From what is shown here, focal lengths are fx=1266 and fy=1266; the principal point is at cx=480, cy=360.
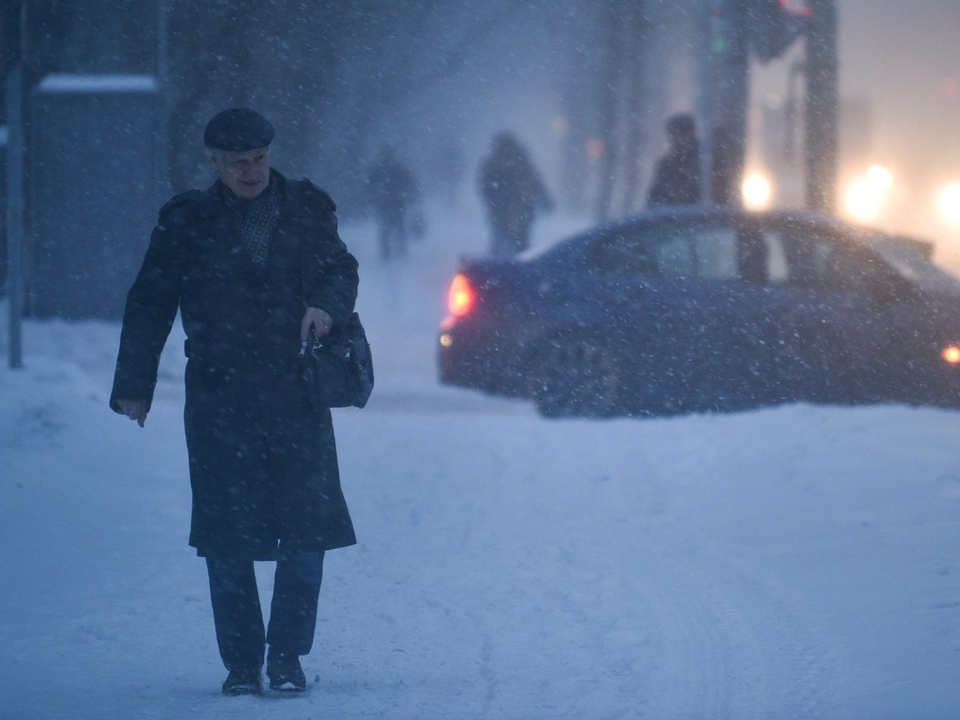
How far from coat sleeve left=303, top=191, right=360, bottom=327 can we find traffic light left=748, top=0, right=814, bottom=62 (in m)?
8.80

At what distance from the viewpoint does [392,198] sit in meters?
22.8

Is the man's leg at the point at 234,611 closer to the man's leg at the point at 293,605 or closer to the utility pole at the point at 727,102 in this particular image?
the man's leg at the point at 293,605

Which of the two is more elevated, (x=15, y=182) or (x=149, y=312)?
(x=15, y=182)

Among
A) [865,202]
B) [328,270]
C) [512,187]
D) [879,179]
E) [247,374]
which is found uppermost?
[879,179]

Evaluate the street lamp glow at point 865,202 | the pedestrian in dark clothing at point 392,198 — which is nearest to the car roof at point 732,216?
the pedestrian in dark clothing at point 392,198

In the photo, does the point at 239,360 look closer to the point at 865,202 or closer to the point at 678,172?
the point at 678,172

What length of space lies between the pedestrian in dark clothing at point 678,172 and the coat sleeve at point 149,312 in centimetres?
797

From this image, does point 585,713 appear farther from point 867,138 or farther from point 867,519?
point 867,138

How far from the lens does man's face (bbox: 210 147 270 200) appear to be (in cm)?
351

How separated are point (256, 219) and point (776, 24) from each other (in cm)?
902

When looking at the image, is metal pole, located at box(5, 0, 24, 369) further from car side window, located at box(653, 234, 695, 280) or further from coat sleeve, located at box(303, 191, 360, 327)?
coat sleeve, located at box(303, 191, 360, 327)

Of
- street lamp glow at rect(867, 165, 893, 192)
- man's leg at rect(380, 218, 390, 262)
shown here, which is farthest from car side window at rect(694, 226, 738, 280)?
street lamp glow at rect(867, 165, 893, 192)

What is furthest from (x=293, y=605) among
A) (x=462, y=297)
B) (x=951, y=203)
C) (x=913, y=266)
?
(x=951, y=203)

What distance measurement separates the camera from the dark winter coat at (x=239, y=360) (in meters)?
3.55
